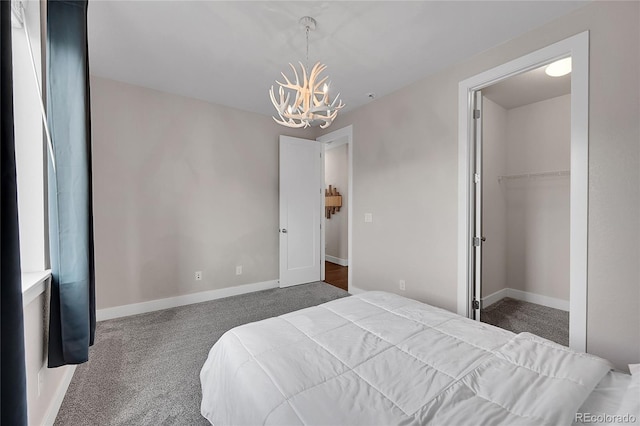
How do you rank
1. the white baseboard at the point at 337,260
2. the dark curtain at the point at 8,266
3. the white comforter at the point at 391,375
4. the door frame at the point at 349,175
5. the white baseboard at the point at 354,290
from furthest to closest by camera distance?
the white baseboard at the point at 337,260 < the door frame at the point at 349,175 < the white baseboard at the point at 354,290 < the white comforter at the point at 391,375 < the dark curtain at the point at 8,266

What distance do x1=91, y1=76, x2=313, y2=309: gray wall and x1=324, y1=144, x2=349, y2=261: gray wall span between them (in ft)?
6.85

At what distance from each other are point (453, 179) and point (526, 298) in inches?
84.9

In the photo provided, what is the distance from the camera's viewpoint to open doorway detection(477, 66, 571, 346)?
3229 millimetres

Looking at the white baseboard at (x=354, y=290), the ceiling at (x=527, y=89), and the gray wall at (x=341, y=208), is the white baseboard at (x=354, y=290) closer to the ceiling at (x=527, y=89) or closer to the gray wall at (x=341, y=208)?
the gray wall at (x=341, y=208)

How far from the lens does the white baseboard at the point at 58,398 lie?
1519 mm

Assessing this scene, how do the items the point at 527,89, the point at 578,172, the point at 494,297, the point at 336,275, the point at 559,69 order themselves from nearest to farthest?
the point at 578,172 → the point at 559,69 → the point at 527,89 → the point at 494,297 → the point at 336,275

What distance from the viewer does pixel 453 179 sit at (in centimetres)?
270

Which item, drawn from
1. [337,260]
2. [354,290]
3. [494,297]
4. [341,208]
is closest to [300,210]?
[354,290]

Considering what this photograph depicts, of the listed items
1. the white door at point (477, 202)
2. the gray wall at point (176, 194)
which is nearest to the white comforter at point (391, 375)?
the white door at point (477, 202)

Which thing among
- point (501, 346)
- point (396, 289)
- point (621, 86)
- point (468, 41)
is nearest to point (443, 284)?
point (396, 289)

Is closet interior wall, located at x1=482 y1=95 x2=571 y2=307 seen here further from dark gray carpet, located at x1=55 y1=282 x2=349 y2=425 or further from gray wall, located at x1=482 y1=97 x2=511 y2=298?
dark gray carpet, located at x1=55 y1=282 x2=349 y2=425

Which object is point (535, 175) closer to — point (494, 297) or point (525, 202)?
point (525, 202)

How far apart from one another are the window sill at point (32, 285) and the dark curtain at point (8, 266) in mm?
454

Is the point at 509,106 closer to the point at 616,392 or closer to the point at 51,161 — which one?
the point at 616,392
